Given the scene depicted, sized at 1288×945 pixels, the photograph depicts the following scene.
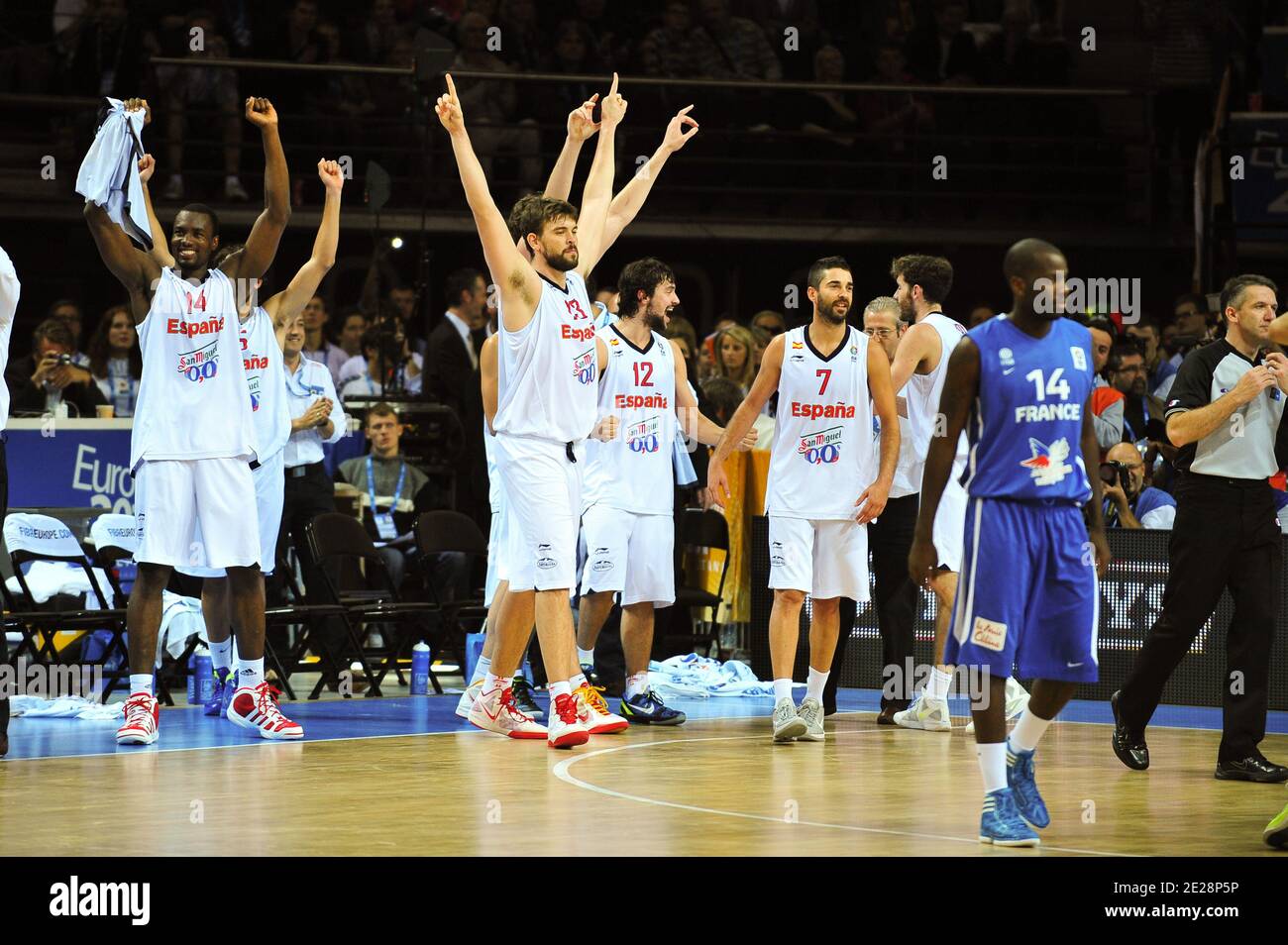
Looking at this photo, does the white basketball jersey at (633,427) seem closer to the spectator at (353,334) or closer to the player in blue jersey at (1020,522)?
the player in blue jersey at (1020,522)

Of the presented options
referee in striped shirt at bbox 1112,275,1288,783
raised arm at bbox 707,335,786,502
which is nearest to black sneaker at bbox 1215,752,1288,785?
referee in striped shirt at bbox 1112,275,1288,783

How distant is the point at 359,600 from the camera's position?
37.1 feet

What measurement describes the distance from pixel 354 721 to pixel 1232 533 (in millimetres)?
4551

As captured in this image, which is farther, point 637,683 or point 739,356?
point 739,356

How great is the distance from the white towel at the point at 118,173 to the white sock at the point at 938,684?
4.56 metres

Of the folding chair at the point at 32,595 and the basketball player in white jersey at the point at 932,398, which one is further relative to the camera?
the folding chair at the point at 32,595

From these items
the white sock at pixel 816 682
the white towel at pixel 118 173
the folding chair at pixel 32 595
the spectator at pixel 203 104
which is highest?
the spectator at pixel 203 104

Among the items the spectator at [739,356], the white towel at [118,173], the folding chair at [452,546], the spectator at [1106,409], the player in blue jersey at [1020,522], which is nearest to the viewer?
the player in blue jersey at [1020,522]

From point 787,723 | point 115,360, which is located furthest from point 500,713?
point 115,360

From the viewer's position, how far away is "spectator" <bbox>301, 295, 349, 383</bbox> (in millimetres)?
13172

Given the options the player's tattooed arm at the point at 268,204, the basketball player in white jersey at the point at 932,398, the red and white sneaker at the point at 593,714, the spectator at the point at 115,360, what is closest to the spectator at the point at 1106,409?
the basketball player in white jersey at the point at 932,398

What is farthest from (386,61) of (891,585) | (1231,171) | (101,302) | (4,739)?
(4,739)

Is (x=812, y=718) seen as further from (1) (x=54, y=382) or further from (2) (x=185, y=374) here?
(1) (x=54, y=382)

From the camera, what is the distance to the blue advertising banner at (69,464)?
36.9ft
